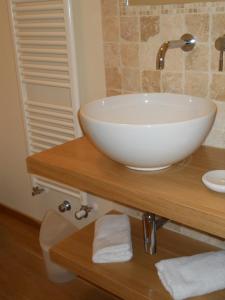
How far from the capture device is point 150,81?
5.20 feet

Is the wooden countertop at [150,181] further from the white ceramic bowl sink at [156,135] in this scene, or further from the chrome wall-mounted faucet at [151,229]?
the chrome wall-mounted faucet at [151,229]

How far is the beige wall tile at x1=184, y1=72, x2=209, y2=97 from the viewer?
142 centimetres

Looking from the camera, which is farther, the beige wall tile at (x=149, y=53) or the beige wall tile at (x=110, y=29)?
the beige wall tile at (x=110, y=29)

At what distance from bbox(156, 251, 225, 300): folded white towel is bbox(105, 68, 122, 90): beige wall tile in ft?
2.53

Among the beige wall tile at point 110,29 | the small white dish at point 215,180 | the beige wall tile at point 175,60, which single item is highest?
the beige wall tile at point 110,29

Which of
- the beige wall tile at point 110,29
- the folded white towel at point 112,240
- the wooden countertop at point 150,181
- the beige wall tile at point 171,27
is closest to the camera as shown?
the wooden countertop at point 150,181

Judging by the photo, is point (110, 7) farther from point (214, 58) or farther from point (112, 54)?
point (214, 58)

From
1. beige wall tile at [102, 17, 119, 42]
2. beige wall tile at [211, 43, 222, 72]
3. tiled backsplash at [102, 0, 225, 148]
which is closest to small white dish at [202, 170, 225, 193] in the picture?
tiled backsplash at [102, 0, 225, 148]

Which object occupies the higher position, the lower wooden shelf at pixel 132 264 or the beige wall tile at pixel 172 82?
the beige wall tile at pixel 172 82

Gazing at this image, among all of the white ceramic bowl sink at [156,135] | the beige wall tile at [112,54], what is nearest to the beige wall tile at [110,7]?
the beige wall tile at [112,54]

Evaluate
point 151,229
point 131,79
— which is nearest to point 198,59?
point 131,79

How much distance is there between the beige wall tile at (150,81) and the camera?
5.12 ft

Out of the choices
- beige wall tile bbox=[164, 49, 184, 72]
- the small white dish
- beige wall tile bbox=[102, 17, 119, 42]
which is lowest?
the small white dish

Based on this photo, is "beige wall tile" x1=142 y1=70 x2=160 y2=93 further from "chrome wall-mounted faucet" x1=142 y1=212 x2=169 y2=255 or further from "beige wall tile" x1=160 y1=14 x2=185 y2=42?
"chrome wall-mounted faucet" x1=142 y1=212 x2=169 y2=255
